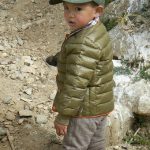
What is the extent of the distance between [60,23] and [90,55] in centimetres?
287

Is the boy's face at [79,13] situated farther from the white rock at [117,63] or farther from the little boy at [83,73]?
the white rock at [117,63]

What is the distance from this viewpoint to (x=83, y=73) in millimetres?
2732

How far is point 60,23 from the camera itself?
218 inches

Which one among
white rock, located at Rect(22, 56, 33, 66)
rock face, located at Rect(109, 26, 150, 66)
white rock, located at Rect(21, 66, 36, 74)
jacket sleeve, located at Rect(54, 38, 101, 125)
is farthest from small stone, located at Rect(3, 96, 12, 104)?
jacket sleeve, located at Rect(54, 38, 101, 125)

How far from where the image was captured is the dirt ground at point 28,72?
397 cm

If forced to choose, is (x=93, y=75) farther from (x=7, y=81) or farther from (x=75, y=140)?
(x=7, y=81)

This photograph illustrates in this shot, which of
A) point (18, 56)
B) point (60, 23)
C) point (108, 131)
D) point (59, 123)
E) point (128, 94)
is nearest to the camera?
point (59, 123)

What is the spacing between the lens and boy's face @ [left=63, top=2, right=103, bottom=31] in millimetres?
2727

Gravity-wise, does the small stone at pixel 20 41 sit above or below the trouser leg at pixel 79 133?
above

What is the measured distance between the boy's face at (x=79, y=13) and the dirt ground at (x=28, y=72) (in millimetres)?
1519

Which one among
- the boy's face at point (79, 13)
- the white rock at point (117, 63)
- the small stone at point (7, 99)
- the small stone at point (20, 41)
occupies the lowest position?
the small stone at point (7, 99)

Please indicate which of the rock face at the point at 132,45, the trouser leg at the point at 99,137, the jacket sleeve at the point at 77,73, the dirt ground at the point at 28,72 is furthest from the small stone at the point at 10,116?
the jacket sleeve at the point at 77,73

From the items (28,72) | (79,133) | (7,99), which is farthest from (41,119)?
(79,133)

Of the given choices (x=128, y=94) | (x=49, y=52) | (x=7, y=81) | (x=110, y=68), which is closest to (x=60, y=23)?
(x=49, y=52)
